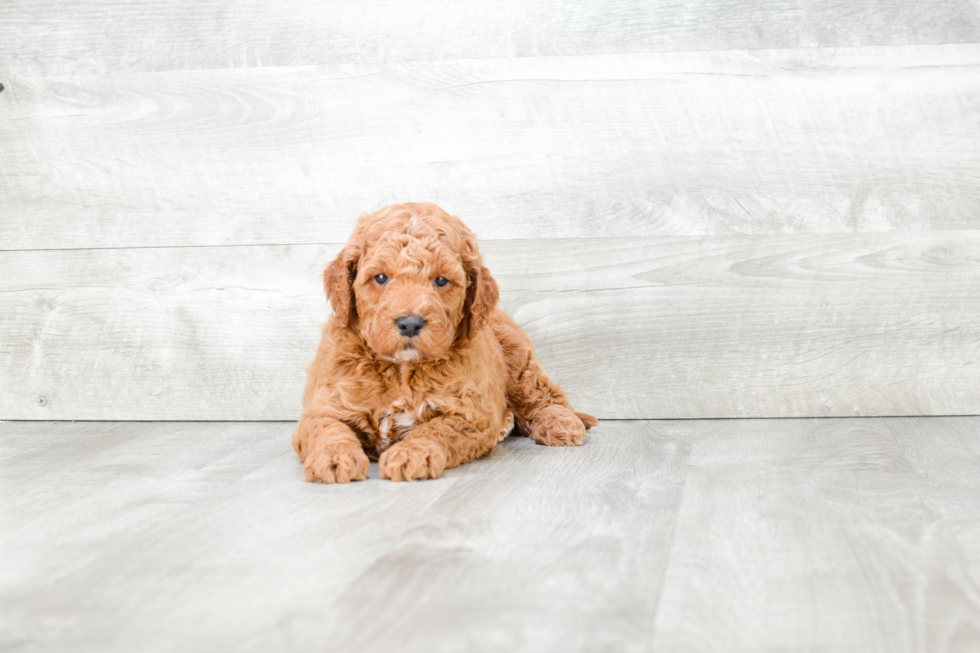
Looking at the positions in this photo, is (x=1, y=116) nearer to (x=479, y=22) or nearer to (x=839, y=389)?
(x=479, y=22)

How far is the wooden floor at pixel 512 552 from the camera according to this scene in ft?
3.87

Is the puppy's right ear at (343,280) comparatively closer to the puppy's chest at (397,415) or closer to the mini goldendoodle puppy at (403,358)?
the mini goldendoodle puppy at (403,358)

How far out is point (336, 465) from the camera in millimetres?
1991

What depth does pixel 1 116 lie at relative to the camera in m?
2.99

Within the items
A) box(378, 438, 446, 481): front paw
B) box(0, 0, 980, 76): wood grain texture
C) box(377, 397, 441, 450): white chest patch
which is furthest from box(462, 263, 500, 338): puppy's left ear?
box(0, 0, 980, 76): wood grain texture

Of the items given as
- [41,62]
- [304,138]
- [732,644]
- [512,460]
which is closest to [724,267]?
[512,460]

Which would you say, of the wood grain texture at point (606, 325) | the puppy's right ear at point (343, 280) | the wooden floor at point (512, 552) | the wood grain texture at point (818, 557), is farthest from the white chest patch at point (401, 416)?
the wood grain texture at point (606, 325)

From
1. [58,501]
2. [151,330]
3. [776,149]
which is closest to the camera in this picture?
[58,501]

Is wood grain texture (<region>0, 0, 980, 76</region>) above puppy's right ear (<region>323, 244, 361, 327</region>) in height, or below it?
above

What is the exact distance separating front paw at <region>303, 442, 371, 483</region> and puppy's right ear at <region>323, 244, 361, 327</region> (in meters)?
0.33

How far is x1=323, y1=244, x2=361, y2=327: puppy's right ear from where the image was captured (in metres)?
2.14

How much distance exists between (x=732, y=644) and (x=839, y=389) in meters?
1.84

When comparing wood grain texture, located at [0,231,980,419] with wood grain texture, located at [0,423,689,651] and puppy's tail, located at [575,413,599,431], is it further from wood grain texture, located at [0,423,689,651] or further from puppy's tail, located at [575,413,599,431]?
wood grain texture, located at [0,423,689,651]

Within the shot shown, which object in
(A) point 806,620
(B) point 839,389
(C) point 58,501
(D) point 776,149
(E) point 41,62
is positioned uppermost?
(E) point 41,62
